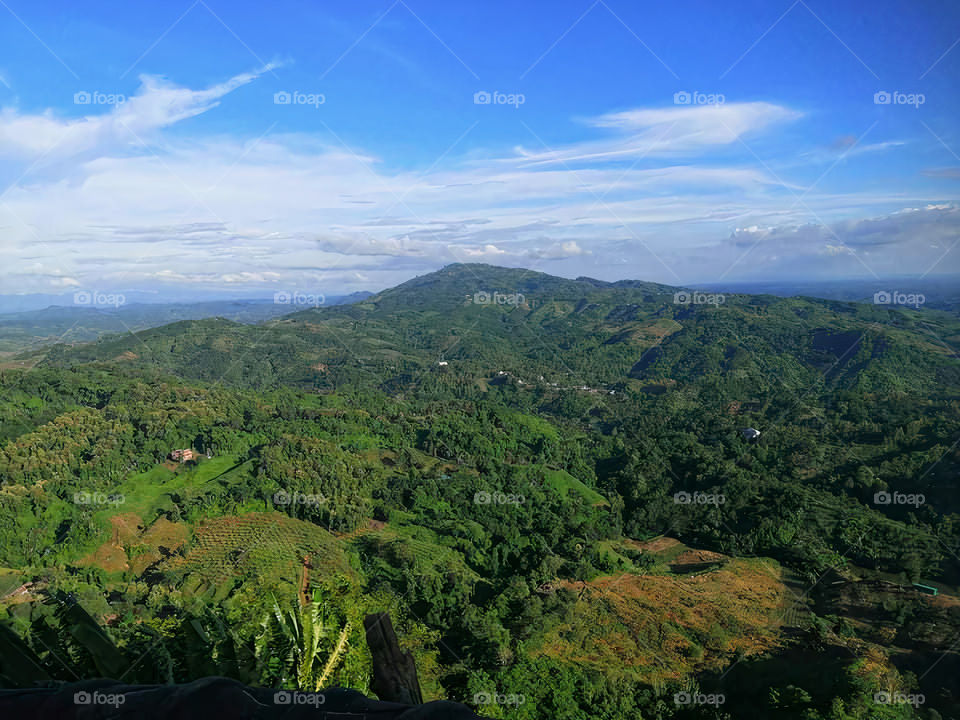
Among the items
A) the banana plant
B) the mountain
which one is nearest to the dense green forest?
the banana plant

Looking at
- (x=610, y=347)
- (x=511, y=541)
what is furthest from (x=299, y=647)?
(x=610, y=347)

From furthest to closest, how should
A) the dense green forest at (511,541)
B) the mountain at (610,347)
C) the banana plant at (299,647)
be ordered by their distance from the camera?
the mountain at (610,347), the dense green forest at (511,541), the banana plant at (299,647)

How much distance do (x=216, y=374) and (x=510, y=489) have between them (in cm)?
4786

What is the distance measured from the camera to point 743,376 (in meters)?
50.2

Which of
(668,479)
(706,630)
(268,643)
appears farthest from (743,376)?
(268,643)

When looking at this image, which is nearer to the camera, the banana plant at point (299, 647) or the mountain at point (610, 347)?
the banana plant at point (299, 647)

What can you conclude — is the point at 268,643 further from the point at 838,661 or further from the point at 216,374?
the point at 216,374

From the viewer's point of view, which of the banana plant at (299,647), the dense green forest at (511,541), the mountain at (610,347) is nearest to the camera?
the banana plant at (299,647)

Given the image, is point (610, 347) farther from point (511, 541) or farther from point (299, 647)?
point (299, 647)

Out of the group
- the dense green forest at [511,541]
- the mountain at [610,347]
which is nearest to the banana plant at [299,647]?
the dense green forest at [511,541]

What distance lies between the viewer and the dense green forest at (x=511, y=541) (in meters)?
9.69

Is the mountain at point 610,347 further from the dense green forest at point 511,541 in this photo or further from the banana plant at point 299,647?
the banana plant at point 299,647

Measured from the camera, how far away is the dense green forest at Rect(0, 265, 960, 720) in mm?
9688

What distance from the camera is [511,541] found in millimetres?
20625
